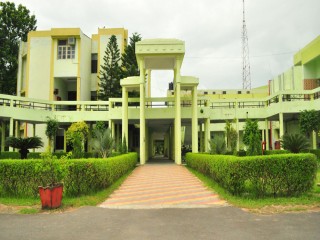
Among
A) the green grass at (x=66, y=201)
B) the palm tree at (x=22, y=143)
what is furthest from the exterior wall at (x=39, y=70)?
the green grass at (x=66, y=201)

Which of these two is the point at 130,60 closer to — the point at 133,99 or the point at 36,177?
the point at 133,99

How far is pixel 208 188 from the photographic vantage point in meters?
9.34

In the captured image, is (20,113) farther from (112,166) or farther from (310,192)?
(310,192)

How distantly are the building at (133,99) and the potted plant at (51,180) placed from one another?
38.6 feet

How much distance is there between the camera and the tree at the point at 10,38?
29.4 meters

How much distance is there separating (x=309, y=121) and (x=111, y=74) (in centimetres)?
1535

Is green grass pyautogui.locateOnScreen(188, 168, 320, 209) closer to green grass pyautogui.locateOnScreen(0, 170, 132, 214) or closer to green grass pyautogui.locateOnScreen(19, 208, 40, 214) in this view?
green grass pyautogui.locateOnScreen(0, 170, 132, 214)

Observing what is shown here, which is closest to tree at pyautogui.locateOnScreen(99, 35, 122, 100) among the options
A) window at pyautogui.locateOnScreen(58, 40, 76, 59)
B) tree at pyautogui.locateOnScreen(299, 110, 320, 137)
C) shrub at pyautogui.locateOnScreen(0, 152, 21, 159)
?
window at pyautogui.locateOnScreen(58, 40, 76, 59)

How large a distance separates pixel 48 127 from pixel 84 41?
8833 millimetres

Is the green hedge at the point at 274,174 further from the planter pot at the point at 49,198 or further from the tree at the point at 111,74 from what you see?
the tree at the point at 111,74

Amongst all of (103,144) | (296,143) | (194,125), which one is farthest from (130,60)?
(296,143)

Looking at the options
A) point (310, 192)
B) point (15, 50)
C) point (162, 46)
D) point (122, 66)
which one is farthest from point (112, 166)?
point (15, 50)

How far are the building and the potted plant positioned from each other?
1175 cm

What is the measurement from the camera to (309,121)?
1884 centimetres
